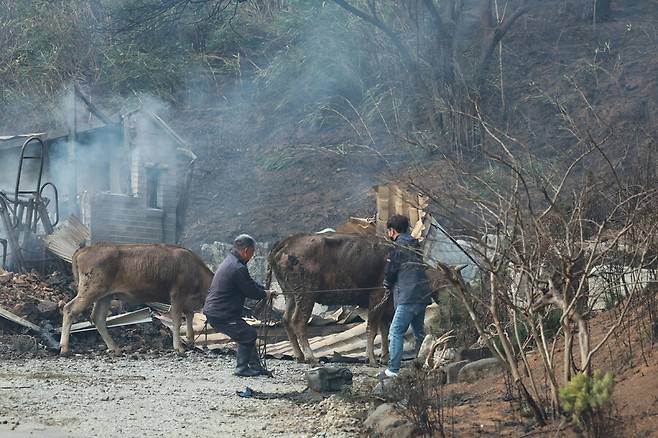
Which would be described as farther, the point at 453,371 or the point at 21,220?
the point at 21,220

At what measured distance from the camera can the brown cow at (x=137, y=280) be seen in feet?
55.2

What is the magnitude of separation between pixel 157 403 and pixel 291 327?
5.08 m

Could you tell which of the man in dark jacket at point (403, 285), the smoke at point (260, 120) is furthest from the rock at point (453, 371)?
the smoke at point (260, 120)

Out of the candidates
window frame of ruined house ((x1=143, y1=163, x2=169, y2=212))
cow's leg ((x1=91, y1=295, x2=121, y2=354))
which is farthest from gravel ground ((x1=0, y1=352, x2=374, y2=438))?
window frame of ruined house ((x1=143, y1=163, x2=169, y2=212))

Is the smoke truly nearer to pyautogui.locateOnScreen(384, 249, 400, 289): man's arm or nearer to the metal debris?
the metal debris

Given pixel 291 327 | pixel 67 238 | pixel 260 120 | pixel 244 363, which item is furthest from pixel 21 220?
pixel 260 120

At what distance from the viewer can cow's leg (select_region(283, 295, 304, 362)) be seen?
53.3ft

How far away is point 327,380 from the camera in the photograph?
12.0 meters

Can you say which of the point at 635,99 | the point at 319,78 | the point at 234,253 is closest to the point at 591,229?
the point at 234,253

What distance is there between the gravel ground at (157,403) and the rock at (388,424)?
168 millimetres

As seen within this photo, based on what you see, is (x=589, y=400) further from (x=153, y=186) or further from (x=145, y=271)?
(x=153, y=186)

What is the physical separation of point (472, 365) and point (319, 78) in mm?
17788

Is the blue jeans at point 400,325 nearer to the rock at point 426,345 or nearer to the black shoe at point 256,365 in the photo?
the rock at point 426,345

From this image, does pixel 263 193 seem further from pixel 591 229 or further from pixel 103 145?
pixel 591 229
